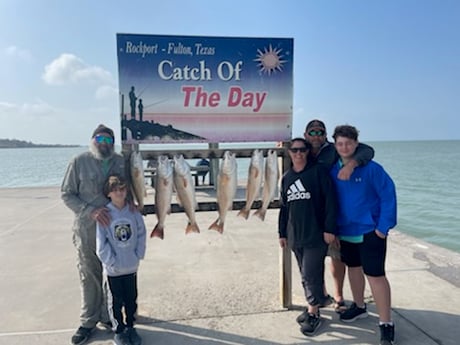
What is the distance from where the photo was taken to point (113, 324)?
3094mm

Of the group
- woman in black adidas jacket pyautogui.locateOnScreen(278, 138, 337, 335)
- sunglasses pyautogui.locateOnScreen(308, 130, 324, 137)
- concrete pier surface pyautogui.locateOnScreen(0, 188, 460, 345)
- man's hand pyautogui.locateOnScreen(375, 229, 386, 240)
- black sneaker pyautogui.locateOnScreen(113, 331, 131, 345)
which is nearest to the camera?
man's hand pyautogui.locateOnScreen(375, 229, 386, 240)

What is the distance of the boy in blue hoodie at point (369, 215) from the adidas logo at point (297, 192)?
29 cm

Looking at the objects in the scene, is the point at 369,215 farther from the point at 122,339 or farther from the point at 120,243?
the point at 122,339

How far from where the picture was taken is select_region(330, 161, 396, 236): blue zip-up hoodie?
2941 millimetres

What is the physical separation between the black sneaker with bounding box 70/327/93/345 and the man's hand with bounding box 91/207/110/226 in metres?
1.01

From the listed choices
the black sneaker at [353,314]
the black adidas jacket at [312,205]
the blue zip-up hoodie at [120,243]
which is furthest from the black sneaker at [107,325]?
the black sneaker at [353,314]

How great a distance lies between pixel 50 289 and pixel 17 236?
3028 millimetres

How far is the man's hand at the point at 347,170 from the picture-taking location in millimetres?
3041

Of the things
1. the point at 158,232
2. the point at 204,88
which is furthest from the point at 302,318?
the point at 204,88

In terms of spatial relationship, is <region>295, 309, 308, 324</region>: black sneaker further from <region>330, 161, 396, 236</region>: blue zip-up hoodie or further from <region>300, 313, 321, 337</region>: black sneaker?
<region>330, 161, 396, 236</region>: blue zip-up hoodie

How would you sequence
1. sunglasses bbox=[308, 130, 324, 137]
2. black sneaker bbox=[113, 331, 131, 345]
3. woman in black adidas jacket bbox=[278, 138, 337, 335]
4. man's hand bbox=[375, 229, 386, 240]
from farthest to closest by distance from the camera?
sunglasses bbox=[308, 130, 324, 137] → woman in black adidas jacket bbox=[278, 138, 337, 335] → black sneaker bbox=[113, 331, 131, 345] → man's hand bbox=[375, 229, 386, 240]

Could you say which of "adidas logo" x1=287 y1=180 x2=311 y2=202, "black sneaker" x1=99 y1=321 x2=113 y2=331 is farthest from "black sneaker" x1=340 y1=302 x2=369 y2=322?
"black sneaker" x1=99 y1=321 x2=113 y2=331

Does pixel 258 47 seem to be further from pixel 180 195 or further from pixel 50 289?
pixel 50 289

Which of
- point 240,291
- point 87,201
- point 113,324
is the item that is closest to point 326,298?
point 240,291
